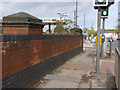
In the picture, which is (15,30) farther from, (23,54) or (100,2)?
(100,2)

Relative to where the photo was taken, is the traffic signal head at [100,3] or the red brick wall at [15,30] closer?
the red brick wall at [15,30]

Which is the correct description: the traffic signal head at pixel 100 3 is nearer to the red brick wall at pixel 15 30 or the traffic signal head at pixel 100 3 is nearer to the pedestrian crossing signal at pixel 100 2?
the pedestrian crossing signal at pixel 100 2

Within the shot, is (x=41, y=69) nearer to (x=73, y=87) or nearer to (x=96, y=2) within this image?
(x=73, y=87)

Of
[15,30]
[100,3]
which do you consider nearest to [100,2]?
[100,3]

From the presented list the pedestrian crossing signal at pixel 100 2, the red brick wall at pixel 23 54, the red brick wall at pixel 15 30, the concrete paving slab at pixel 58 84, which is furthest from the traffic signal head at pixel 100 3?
the concrete paving slab at pixel 58 84

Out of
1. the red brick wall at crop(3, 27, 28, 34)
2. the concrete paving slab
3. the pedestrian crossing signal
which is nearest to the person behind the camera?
the red brick wall at crop(3, 27, 28, 34)

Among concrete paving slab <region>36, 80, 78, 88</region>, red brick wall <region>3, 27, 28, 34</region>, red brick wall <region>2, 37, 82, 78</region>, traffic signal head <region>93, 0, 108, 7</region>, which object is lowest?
concrete paving slab <region>36, 80, 78, 88</region>

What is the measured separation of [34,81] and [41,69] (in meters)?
0.72

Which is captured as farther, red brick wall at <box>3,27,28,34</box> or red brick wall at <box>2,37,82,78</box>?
red brick wall at <box>3,27,28,34</box>

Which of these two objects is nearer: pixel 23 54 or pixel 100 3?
pixel 23 54

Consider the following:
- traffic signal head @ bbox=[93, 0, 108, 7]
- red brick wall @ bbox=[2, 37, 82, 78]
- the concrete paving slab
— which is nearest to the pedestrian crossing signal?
traffic signal head @ bbox=[93, 0, 108, 7]

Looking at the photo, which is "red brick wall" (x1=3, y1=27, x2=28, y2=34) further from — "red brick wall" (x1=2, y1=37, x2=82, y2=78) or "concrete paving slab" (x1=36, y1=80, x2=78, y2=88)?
"concrete paving slab" (x1=36, y1=80, x2=78, y2=88)

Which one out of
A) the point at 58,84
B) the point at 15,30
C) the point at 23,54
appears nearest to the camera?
the point at 23,54

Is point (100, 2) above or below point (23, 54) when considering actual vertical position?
above
